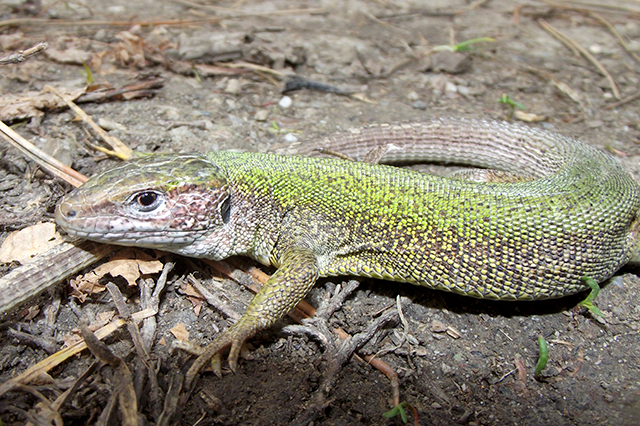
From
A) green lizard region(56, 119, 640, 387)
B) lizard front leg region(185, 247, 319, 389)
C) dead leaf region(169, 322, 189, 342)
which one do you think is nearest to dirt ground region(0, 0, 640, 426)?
dead leaf region(169, 322, 189, 342)

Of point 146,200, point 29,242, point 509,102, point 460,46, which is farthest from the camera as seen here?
point 460,46

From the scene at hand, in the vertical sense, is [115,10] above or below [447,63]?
above

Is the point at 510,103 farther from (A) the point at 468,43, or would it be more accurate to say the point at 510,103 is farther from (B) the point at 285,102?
(B) the point at 285,102

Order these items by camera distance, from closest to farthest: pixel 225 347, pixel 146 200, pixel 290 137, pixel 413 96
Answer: pixel 225 347
pixel 146 200
pixel 290 137
pixel 413 96

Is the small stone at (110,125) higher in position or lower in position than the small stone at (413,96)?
higher

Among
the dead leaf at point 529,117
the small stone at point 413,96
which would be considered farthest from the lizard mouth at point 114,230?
the dead leaf at point 529,117

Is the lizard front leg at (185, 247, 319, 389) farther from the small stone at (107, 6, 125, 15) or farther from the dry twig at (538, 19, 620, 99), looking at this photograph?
the small stone at (107, 6, 125, 15)

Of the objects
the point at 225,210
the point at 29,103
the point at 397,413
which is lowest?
the point at 397,413

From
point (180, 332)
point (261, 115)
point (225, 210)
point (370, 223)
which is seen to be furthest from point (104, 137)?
point (370, 223)

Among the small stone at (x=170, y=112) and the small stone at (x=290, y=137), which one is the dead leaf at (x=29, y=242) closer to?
the small stone at (x=170, y=112)
